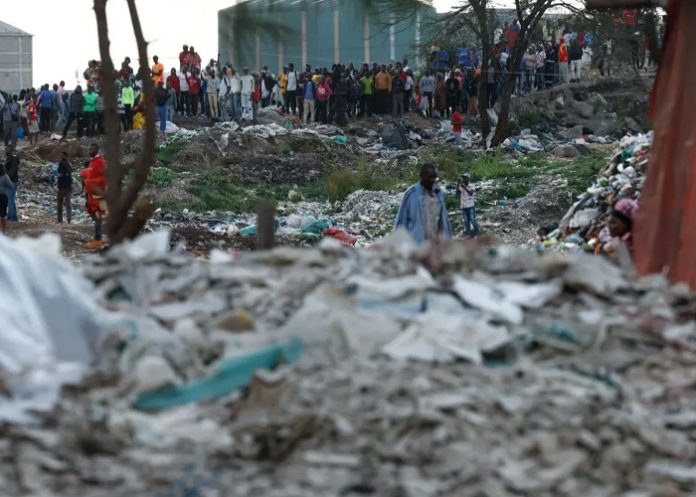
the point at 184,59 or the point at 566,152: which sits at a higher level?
the point at 184,59

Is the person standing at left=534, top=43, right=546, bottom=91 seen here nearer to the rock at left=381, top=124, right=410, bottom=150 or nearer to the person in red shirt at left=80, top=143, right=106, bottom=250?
the rock at left=381, top=124, right=410, bottom=150

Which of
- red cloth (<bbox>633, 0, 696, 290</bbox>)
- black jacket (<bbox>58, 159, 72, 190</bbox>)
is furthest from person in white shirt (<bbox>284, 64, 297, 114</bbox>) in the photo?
red cloth (<bbox>633, 0, 696, 290</bbox>)

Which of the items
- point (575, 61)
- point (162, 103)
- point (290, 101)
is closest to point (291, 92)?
point (290, 101)

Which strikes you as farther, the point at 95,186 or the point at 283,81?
the point at 283,81

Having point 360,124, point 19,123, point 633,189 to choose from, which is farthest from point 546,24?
point 633,189

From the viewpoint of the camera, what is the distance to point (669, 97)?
8.97 metres

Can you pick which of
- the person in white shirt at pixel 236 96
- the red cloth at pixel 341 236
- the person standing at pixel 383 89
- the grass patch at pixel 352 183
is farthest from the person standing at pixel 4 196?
the person standing at pixel 383 89

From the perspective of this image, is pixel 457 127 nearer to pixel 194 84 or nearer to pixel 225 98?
pixel 225 98

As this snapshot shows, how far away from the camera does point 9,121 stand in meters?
29.0

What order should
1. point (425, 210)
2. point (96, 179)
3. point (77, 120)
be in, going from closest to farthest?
point (425, 210)
point (96, 179)
point (77, 120)

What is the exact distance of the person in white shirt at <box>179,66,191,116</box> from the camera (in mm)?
31794

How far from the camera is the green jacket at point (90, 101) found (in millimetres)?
29875

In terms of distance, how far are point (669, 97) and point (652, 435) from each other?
427cm

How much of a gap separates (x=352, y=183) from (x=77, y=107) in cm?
792
